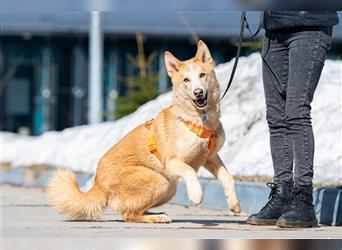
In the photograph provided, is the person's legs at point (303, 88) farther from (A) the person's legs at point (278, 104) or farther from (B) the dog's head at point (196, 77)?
(B) the dog's head at point (196, 77)

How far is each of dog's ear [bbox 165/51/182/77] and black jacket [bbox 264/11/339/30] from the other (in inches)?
33.1

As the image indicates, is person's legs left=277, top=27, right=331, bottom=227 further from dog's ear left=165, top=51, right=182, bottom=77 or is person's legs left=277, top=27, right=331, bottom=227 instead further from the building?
the building

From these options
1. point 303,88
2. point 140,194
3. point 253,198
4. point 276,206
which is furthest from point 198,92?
point 253,198

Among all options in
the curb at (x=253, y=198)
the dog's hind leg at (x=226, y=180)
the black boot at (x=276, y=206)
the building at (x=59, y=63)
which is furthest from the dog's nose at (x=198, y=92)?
the building at (x=59, y=63)

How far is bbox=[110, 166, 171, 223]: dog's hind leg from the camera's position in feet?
23.7

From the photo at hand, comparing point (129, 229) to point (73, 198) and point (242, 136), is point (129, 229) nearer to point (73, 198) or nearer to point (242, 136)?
point (73, 198)

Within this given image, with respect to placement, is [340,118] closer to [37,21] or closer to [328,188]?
[328,188]

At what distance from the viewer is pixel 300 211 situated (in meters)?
6.78

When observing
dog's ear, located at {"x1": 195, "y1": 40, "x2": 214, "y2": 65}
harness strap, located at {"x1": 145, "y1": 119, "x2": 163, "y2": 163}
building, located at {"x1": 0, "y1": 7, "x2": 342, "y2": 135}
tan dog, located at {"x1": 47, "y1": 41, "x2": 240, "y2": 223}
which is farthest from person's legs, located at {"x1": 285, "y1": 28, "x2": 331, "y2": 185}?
building, located at {"x1": 0, "y1": 7, "x2": 342, "y2": 135}

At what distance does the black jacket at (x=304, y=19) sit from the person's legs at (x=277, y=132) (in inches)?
9.4

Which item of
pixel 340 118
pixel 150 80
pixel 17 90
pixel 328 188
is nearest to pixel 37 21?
pixel 17 90

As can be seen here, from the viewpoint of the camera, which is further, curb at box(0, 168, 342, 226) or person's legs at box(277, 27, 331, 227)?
curb at box(0, 168, 342, 226)

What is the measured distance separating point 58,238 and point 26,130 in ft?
89.3

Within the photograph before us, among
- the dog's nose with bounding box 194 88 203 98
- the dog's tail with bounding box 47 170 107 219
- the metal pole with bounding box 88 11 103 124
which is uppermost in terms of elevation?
the metal pole with bounding box 88 11 103 124
